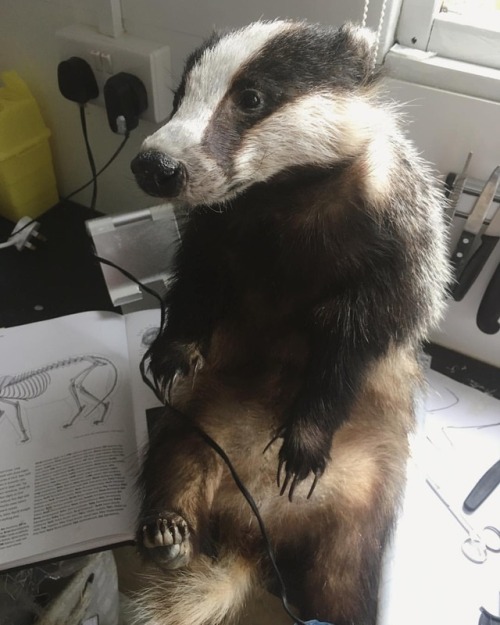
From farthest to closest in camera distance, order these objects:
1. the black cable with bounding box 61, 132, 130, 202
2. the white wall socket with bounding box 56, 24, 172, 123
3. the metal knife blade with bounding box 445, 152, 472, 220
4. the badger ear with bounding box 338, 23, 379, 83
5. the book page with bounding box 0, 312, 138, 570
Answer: the black cable with bounding box 61, 132, 130, 202, the white wall socket with bounding box 56, 24, 172, 123, the metal knife blade with bounding box 445, 152, 472, 220, the book page with bounding box 0, 312, 138, 570, the badger ear with bounding box 338, 23, 379, 83

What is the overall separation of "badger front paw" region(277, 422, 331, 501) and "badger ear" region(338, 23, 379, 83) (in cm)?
36

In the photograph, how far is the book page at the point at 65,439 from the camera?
733 mm

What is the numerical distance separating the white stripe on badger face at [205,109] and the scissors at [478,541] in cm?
54

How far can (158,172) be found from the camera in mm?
511

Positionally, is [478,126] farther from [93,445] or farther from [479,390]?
[93,445]

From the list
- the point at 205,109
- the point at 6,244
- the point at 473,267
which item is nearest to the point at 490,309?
the point at 473,267

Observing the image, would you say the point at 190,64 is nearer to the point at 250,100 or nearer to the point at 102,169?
the point at 250,100

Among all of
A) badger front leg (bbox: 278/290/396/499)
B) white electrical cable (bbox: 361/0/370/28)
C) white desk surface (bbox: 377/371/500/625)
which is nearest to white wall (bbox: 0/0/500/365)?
white electrical cable (bbox: 361/0/370/28)

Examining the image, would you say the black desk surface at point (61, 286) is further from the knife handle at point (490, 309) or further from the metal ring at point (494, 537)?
the metal ring at point (494, 537)

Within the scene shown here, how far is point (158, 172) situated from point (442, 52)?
535 millimetres

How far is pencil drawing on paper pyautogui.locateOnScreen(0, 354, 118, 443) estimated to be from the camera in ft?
2.80

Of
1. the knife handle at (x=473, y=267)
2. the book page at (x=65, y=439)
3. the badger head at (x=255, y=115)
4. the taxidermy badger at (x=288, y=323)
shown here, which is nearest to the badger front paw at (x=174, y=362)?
the taxidermy badger at (x=288, y=323)

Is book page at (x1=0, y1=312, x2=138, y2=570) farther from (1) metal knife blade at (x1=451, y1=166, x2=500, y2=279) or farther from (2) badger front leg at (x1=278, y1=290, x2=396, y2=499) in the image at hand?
(1) metal knife blade at (x1=451, y1=166, x2=500, y2=279)

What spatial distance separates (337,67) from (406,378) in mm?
386
